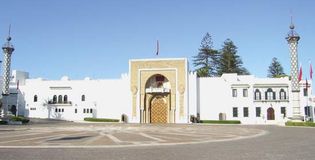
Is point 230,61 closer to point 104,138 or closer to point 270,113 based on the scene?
point 270,113

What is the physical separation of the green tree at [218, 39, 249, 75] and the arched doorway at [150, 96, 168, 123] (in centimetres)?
3327

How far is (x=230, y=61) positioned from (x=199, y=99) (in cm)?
→ 3246

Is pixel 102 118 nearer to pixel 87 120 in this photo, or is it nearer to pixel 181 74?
pixel 87 120

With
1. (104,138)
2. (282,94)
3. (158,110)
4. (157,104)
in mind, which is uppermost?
(282,94)

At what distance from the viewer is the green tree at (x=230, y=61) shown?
86.2m

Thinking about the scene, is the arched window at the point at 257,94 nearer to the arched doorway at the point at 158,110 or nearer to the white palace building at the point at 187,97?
the white palace building at the point at 187,97

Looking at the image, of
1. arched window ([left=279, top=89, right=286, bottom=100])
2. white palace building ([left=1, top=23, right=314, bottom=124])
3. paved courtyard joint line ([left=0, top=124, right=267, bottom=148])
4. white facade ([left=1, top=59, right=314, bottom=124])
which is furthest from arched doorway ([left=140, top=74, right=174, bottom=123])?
paved courtyard joint line ([left=0, top=124, right=267, bottom=148])

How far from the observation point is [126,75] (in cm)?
5828

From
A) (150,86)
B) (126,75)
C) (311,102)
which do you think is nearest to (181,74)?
(150,86)

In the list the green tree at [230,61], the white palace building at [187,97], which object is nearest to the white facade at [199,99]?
the white palace building at [187,97]

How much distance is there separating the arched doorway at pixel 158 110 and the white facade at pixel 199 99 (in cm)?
251

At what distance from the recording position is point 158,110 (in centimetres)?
5616

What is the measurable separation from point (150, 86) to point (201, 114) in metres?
9.67

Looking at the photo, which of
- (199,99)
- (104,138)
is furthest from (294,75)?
(104,138)
